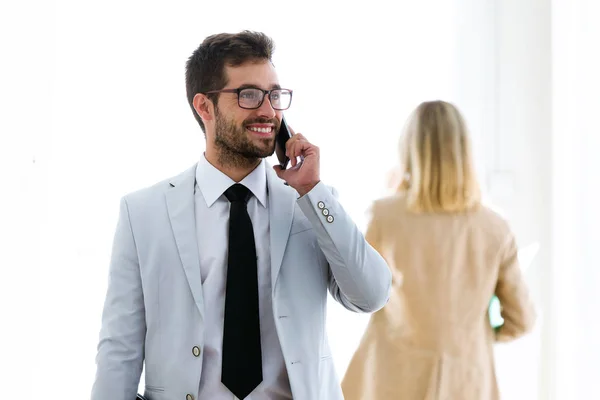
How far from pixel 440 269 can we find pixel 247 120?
4.23ft

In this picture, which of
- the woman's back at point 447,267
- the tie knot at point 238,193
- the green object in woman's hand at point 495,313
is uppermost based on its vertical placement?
the tie knot at point 238,193

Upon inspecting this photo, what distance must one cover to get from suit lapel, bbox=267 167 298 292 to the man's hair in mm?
228

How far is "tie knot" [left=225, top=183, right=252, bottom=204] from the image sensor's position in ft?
5.39

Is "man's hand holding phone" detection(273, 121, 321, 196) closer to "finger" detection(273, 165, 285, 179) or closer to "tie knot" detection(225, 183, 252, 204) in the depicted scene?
"finger" detection(273, 165, 285, 179)

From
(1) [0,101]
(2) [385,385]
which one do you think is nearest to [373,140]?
(2) [385,385]

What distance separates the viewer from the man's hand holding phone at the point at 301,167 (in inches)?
60.7

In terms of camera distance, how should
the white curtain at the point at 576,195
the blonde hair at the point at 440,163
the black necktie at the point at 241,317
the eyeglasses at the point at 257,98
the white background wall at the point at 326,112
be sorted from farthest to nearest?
the white background wall at the point at 326,112
the white curtain at the point at 576,195
the blonde hair at the point at 440,163
the eyeglasses at the point at 257,98
the black necktie at the point at 241,317

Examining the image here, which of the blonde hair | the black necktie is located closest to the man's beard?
the black necktie

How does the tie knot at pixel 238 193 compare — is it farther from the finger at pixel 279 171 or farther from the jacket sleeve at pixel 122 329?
the jacket sleeve at pixel 122 329

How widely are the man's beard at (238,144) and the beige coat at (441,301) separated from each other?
44.0 inches

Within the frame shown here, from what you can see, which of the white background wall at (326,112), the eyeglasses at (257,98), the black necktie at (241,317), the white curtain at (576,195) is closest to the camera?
the black necktie at (241,317)

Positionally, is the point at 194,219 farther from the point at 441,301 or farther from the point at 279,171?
the point at 441,301

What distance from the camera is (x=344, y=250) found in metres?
1.50

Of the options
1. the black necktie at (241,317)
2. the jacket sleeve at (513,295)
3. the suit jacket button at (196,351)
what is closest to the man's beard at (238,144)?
the black necktie at (241,317)
